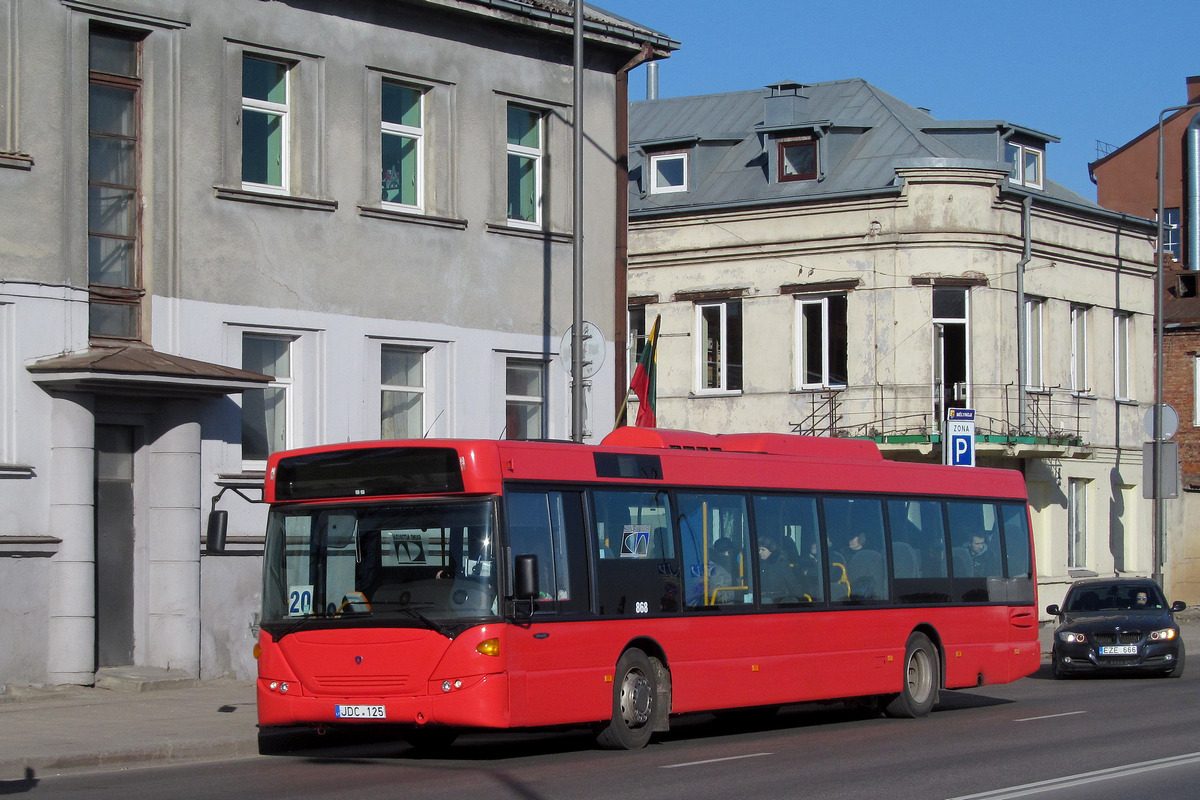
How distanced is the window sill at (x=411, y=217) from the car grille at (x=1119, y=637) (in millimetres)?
10662

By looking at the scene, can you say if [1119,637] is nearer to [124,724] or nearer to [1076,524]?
[124,724]

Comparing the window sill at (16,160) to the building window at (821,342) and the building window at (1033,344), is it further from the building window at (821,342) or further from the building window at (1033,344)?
the building window at (1033,344)

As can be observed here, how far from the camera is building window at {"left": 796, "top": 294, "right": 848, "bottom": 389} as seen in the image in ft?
119

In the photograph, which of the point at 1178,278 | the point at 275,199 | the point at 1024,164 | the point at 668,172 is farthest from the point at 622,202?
the point at 1178,278

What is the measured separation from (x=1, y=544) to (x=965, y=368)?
22.4 m

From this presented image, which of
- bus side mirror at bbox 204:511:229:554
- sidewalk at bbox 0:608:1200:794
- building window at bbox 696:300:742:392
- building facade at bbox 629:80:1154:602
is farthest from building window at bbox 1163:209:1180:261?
bus side mirror at bbox 204:511:229:554

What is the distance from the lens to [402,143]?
23.1 m

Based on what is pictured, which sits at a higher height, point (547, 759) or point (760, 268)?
point (760, 268)

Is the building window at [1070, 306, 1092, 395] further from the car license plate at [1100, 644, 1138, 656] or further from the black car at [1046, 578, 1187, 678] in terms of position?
the car license plate at [1100, 644, 1138, 656]

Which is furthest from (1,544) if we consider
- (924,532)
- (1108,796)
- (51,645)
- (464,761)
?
(1108,796)

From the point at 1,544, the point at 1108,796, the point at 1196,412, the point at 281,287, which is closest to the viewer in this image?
the point at 1108,796

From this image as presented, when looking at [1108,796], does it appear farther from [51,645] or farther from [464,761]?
[51,645]

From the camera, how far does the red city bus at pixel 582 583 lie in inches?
530

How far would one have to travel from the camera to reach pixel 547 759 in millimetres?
14195
